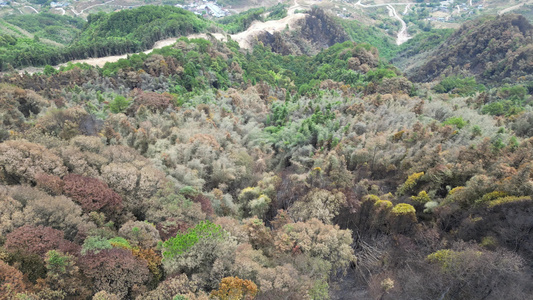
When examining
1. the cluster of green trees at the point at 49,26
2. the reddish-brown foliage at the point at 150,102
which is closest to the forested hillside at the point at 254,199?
the reddish-brown foliage at the point at 150,102

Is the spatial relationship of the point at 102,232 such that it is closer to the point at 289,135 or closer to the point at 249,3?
the point at 289,135

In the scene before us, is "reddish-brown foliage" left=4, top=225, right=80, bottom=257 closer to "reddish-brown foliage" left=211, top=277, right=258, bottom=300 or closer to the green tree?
"reddish-brown foliage" left=211, top=277, right=258, bottom=300

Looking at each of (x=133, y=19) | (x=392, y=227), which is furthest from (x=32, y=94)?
(x=133, y=19)

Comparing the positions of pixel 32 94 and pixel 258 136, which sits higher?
pixel 32 94

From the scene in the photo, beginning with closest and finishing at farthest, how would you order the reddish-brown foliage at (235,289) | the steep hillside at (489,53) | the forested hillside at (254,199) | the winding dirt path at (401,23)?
the reddish-brown foliage at (235,289) → the forested hillside at (254,199) → the steep hillside at (489,53) → the winding dirt path at (401,23)

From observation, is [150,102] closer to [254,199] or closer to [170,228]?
[254,199]

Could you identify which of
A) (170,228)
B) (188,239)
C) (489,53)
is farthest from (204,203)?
(489,53)

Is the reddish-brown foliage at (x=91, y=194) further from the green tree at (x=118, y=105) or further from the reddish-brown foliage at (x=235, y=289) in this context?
the green tree at (x=118, y=105)
